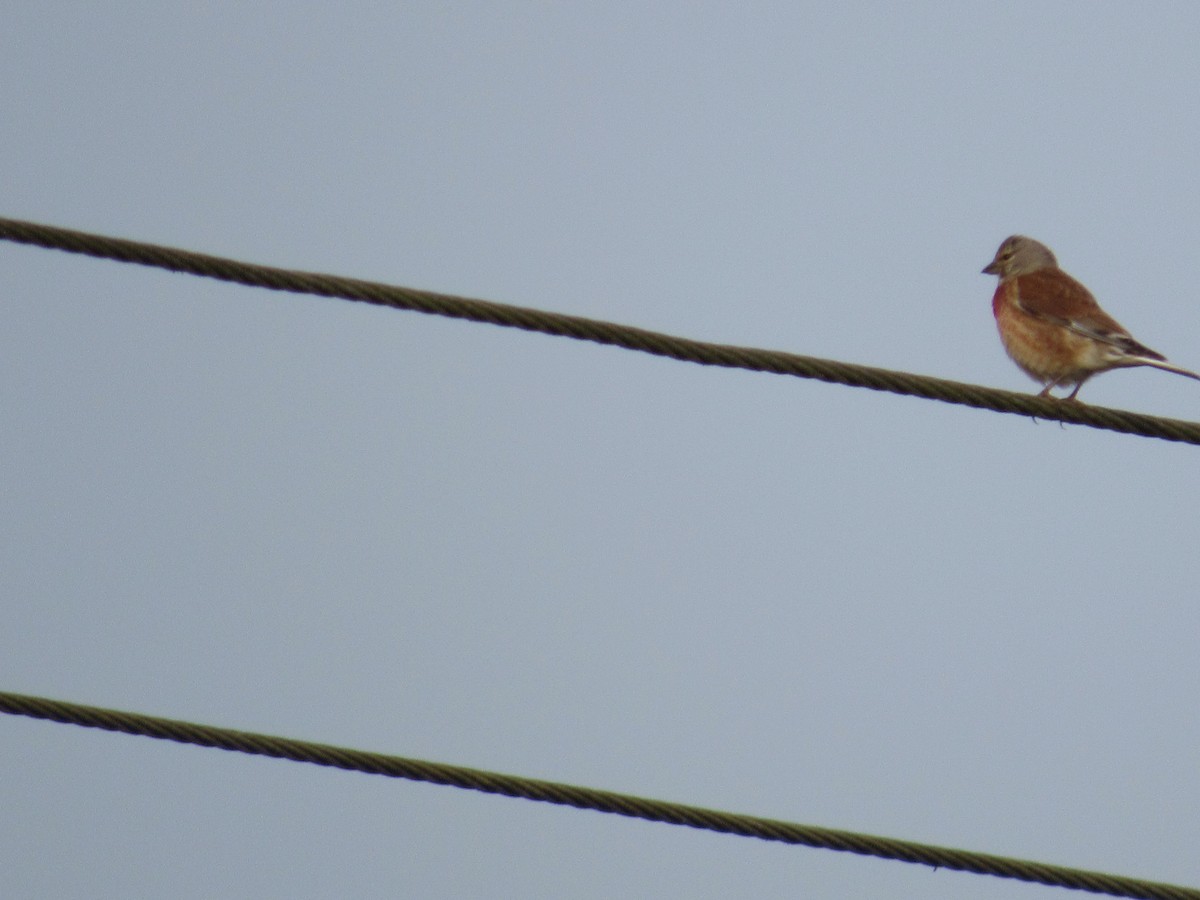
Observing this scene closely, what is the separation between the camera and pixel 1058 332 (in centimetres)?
818

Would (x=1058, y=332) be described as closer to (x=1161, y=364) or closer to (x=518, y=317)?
(x=1161, y=364)

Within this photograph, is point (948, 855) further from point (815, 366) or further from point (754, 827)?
point (815, 366)

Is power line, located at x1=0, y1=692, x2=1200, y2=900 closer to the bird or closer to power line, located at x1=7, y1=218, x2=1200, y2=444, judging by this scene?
power line, located at x1=7, y1=218, x2=1200, y2=444

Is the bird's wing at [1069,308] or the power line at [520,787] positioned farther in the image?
the bird's wing at [1069,308]

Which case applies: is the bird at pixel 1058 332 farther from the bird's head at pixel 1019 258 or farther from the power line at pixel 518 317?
the power line at pixel 518 317

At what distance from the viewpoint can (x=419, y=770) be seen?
11.1 feet

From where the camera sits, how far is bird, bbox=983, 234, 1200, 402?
7871 millimetres

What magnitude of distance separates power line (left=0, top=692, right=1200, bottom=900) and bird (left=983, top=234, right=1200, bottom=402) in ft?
13.7

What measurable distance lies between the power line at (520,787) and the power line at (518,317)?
0.98 meters

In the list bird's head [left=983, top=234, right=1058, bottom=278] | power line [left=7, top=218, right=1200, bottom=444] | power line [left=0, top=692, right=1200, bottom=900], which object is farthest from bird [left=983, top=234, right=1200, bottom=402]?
power line [left=0, top=692, right=1200, bottom=900]

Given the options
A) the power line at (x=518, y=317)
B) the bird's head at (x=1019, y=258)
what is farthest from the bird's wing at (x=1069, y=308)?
the power line at (x=518, y=317)

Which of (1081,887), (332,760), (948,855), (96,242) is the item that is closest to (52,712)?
(332,760)

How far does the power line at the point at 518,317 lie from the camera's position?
3648mm

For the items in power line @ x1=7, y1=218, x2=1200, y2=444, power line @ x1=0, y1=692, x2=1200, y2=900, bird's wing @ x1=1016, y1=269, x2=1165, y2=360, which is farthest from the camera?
bird's wing @ x1=1016, y1=269, x2=1165, y2=360
